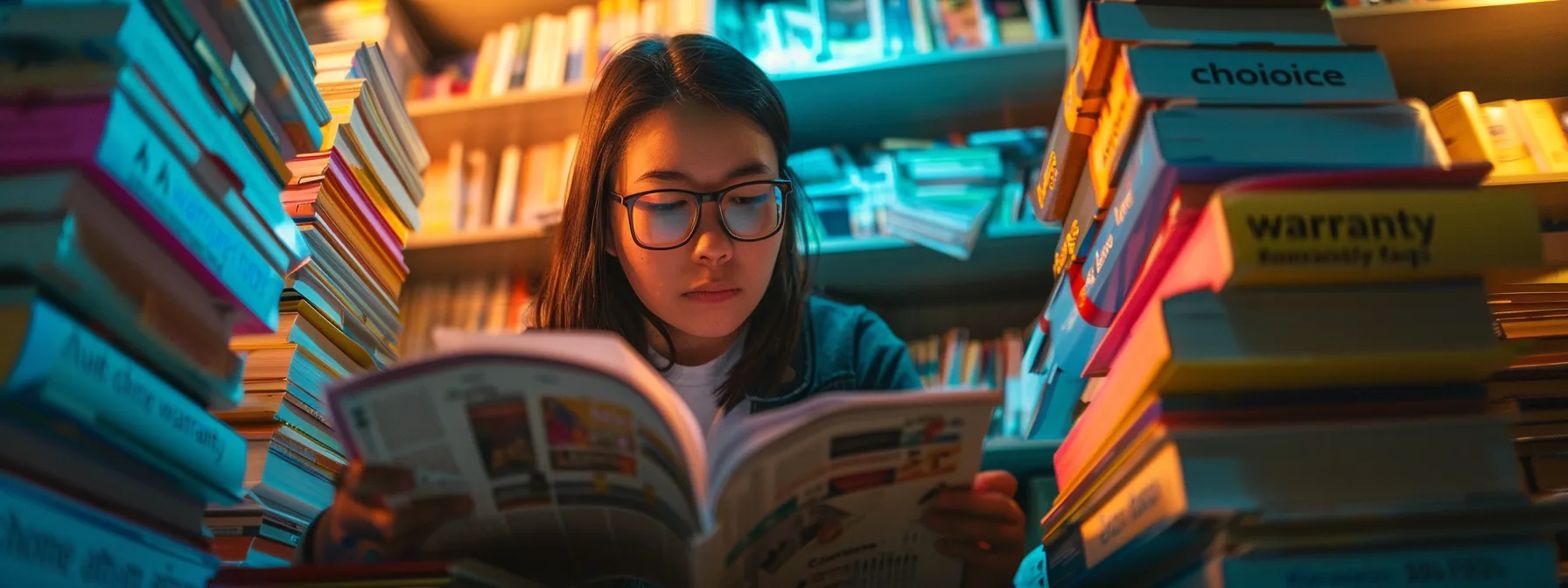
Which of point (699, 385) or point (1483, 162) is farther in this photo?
point (699, 385)

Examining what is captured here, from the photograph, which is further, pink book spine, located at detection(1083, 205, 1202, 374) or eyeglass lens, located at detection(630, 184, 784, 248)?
eyeglass lens, located at detection(630, 184, 784, 248)

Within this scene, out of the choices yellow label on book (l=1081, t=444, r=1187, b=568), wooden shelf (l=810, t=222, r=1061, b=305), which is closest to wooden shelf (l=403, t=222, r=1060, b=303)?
wooden shelf (l=810, t=222, r=1061, b=305)

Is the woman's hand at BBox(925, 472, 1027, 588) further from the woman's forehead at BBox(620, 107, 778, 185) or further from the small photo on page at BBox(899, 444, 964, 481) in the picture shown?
the woman's forehead at BBox(620, 107, 778, 185)

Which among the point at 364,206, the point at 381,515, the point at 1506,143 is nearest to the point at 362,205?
the point at 364,206

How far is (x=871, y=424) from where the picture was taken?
0.56m

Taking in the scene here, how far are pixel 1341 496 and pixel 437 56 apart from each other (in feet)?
7.35

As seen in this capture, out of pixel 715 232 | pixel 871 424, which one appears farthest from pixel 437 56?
pixel 871 424

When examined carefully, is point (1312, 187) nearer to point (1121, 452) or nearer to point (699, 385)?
point (1121, 452)

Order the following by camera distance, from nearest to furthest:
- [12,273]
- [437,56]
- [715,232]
A: [12,273]
[715,232]
[437,56]

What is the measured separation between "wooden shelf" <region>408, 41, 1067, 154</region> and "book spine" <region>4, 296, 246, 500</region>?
1.29m

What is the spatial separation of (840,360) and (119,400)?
2.63 feet

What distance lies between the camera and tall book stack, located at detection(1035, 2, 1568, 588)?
541 millimetres

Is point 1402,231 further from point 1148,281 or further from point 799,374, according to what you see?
point 799,374

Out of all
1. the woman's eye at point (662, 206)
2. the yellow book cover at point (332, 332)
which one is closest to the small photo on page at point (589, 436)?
the woman's eye at point (662, 206)
